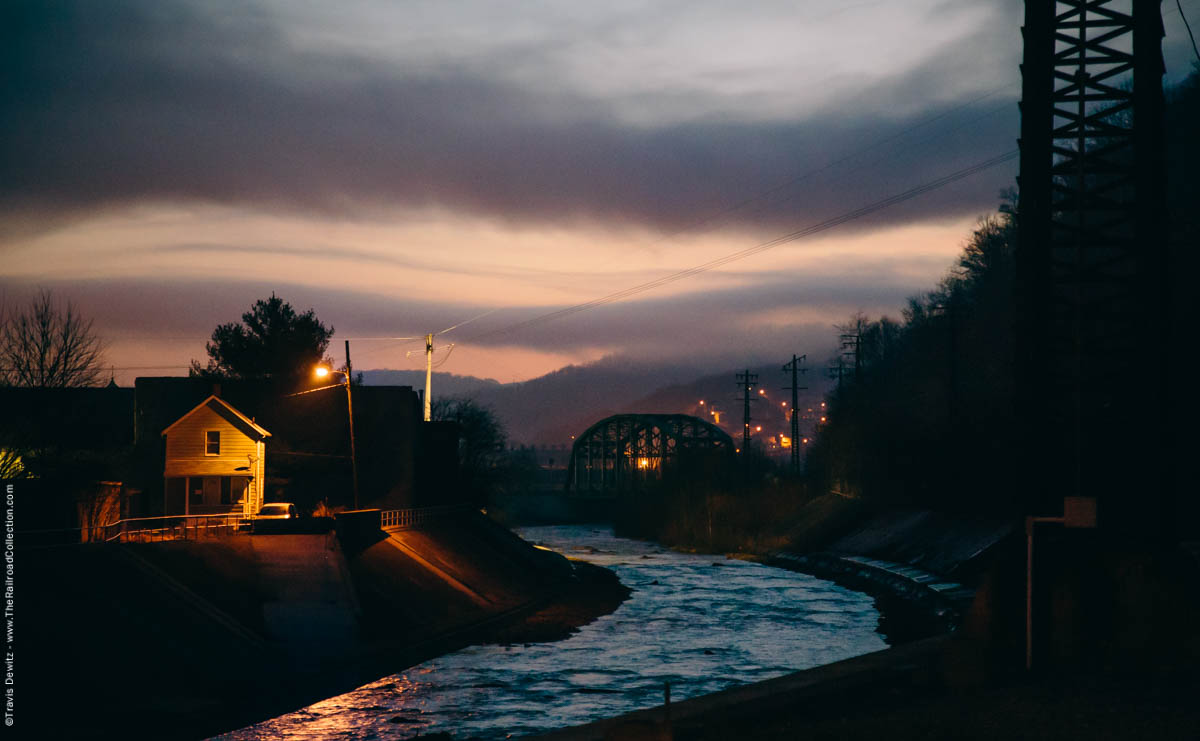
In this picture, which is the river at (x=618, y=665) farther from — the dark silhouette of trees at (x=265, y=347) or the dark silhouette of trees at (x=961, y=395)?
the dark silhouette of trees at (x=265, y=347)

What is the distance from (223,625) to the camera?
117ft

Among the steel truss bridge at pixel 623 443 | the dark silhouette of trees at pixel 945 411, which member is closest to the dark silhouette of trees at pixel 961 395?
the dark silhouette of trees at pixel 945 411

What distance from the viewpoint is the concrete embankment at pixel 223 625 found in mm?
28625

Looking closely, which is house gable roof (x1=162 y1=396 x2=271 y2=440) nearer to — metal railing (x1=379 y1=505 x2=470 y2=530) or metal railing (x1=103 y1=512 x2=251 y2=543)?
metal railing (x1=103 y1=512 x2=251 y2=543)

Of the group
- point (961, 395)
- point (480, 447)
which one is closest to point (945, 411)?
point (961, 395)

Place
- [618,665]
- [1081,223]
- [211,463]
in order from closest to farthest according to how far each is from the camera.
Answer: [1081,223], [618,665], [211,463]

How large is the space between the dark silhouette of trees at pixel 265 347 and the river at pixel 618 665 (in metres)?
43.1

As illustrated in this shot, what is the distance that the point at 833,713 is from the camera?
2180 centimetres

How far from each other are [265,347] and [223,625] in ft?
210

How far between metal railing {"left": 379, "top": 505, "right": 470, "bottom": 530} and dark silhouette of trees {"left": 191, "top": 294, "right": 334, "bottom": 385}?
33.7 meters

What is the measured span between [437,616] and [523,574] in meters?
17.8

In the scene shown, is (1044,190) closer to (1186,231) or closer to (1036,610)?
(1036,610)

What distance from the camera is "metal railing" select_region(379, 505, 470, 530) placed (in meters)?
55.4

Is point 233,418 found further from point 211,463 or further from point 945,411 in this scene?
point 945,411
